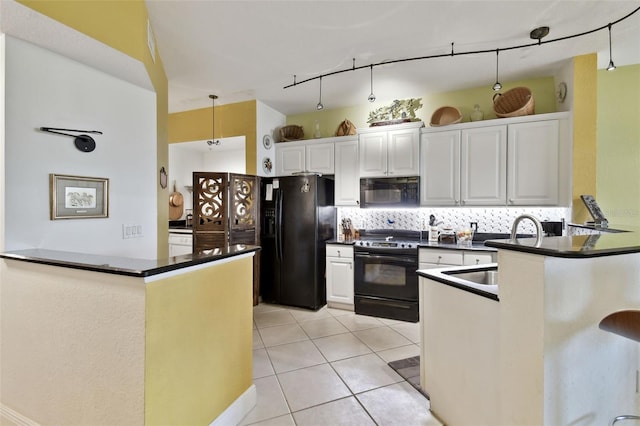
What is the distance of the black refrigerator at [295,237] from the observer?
156 inches

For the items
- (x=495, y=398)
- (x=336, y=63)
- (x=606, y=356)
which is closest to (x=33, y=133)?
(x=336, y=63)

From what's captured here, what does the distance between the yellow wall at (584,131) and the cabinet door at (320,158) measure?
2736mm

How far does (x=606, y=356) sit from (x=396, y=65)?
119 inches

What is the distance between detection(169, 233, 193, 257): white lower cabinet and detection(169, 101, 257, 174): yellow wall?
157 centimetres

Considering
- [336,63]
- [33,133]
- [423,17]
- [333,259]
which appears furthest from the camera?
[333,259]

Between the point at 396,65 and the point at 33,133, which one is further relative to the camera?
the point at 396,65

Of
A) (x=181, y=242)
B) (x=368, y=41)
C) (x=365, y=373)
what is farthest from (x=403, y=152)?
(x=181, y=242)

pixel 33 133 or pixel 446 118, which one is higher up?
pixel 446 118

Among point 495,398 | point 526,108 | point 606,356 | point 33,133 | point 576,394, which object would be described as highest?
point 526,108

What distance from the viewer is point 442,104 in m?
4.00

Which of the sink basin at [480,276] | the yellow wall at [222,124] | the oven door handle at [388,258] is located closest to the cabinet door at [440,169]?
the oven door handle at [388,258]

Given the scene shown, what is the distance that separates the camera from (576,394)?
1.29 m

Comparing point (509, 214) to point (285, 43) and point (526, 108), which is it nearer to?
point (526, 108)

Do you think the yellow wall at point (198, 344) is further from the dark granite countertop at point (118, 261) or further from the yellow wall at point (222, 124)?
the yellow wall at point (222, 124)
